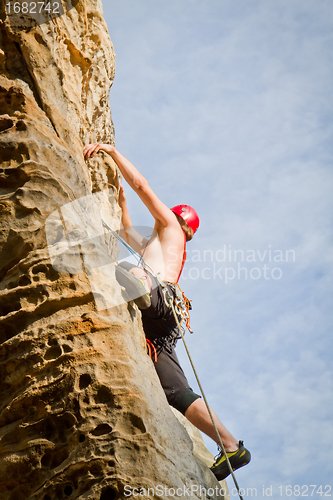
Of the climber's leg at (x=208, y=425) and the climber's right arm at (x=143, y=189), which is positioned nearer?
the climber's leg at (x=208, y=425)

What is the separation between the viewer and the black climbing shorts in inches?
181

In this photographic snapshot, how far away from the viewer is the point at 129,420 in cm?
315

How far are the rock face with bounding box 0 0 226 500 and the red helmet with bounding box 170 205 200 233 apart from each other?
5.00 ft

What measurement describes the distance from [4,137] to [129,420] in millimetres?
2690

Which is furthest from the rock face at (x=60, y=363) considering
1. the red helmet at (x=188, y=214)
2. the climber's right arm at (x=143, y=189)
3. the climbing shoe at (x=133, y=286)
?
the red helmet at (x=188, y=214)

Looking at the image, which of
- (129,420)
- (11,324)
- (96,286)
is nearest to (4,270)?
(11,324)

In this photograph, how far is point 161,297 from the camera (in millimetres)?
4672

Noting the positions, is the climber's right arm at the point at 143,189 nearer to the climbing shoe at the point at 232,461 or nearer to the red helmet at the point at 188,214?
the red helmet at the point at 188,214

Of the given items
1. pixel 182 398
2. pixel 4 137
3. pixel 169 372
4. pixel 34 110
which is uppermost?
pixel 34 110

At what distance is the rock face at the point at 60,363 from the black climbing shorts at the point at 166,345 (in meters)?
0.48

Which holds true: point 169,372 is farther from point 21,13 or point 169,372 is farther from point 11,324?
point 21,13

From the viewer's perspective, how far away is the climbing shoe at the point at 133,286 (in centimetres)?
405

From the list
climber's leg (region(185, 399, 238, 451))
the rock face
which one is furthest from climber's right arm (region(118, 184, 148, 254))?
climber's leg (region(185, 399, 238, 451))

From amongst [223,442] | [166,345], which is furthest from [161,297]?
[223,442]
